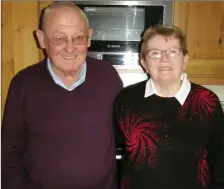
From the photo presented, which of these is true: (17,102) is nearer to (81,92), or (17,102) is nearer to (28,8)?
(81,92)

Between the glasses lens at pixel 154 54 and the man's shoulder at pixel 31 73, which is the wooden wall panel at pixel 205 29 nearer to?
the glasses lens at pixel 154 54

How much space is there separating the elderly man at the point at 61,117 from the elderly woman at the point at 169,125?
0.13m

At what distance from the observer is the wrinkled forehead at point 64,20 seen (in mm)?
1218

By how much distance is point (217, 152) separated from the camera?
1.24 metres

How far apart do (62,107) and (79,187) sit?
31cm

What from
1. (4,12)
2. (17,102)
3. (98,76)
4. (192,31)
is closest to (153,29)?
(98,76)

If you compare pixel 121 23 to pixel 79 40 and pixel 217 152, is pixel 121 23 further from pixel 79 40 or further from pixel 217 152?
pixel 217 152

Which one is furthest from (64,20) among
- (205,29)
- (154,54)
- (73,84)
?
(205,29)

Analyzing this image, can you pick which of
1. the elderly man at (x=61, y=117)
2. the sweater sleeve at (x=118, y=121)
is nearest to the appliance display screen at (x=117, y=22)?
the elderly man at (x=61, y=117)

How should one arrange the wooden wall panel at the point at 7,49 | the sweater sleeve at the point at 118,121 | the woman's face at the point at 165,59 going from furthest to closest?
the wooden wall panel at the point at 7,49, the sweater sleeve at the point at 118,121, the woman's face at the point at 165,59

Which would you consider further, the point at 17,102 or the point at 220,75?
the point at 220,75

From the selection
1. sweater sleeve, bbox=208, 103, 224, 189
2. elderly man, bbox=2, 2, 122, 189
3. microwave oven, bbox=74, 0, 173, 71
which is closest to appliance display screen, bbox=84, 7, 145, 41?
microwave oven, bbox=74, 0, 173, 71

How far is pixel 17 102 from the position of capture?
126 centimetres

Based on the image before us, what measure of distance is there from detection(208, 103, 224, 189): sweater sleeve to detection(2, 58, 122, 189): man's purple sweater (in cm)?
38
